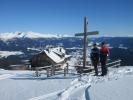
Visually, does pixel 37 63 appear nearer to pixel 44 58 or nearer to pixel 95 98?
pixel 44 58

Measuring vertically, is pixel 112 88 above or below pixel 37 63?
above

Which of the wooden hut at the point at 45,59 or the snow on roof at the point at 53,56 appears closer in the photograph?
the wooden hut at the point at 45,59

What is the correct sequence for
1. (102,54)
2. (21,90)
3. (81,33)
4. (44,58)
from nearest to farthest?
(21,90) → (102,54) → (81,33) → (44,58)

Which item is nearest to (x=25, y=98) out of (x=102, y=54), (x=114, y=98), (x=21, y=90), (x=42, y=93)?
Answer: (x=42, y=93)

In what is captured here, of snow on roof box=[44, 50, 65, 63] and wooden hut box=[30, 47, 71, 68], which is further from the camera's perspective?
snow on roof box=[44, 50, 65, 63]

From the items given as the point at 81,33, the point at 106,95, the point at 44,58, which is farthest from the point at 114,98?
the point at 44,58

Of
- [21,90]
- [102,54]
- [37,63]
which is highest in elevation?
[102,54]

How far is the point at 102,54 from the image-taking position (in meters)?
15.6

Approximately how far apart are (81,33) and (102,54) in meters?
4.23

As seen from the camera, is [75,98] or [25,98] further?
[25,98]

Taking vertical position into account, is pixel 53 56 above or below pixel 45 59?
above

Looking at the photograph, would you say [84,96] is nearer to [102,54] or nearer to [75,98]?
[75,98]

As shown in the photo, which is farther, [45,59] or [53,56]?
[53,56]

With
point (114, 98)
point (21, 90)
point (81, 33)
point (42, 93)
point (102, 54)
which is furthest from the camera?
point (81, 33)
